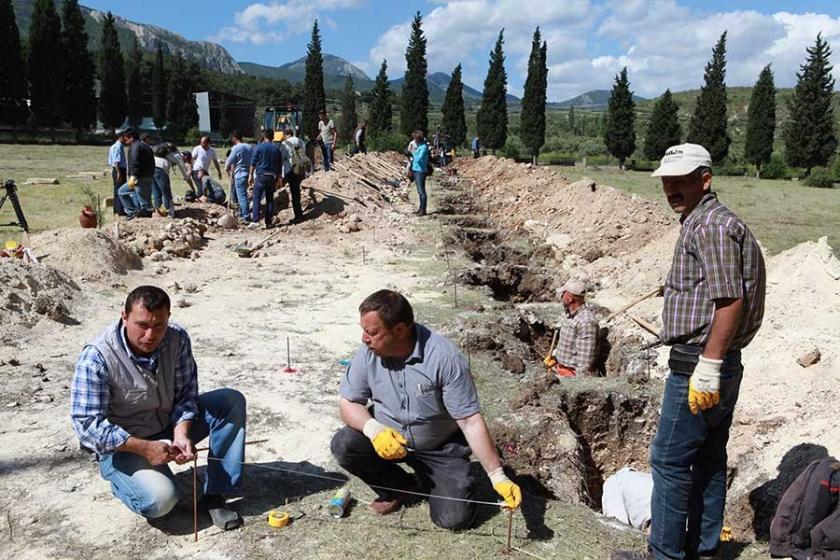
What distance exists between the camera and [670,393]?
2689 millimetres

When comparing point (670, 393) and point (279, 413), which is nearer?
point (670, 393)

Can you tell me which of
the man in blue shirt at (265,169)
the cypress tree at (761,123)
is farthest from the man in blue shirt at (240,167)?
the cypress tree at (761,123)

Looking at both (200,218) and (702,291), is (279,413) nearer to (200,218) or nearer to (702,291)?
(702,291)

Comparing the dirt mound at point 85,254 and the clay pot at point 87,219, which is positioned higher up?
the clay pot at point 87,219

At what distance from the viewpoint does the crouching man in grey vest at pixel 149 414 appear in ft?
9.68

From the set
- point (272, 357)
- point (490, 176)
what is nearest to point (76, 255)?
point (272, 357)

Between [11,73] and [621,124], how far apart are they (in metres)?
37.0

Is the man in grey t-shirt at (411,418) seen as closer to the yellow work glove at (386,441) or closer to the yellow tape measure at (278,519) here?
the yellow work glove at (386,441)

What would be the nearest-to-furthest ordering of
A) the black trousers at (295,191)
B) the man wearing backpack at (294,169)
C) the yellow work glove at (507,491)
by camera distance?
the yellow work glove at (507,491) < the man wearing backpack at (294,169) < the black trousers at (295,191)

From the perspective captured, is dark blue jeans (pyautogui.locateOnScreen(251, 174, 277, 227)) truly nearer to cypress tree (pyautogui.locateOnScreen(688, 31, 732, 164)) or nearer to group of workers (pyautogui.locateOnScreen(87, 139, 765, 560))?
group of workers (pyautogui.locateOnScreen(87, 139, 765, 560))

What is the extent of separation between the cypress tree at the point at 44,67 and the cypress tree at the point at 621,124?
113 ft

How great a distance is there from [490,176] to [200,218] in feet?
40.6

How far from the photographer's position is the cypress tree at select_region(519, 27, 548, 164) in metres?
40.0

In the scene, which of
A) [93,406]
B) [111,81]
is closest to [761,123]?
[93,406]
